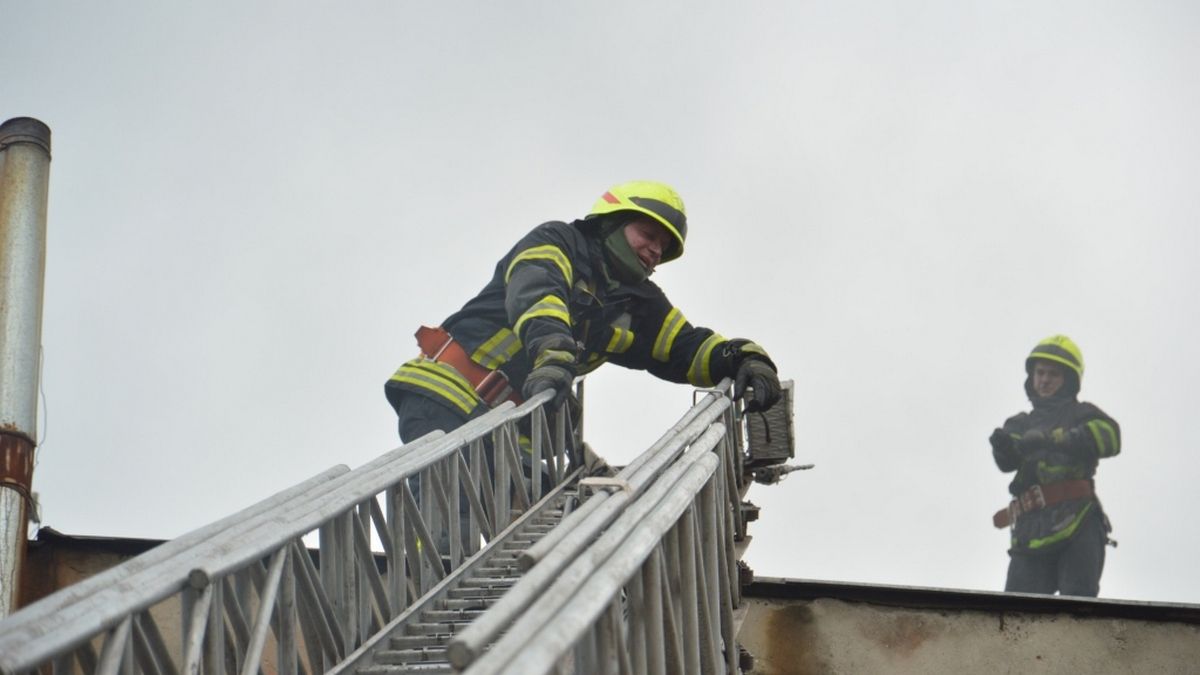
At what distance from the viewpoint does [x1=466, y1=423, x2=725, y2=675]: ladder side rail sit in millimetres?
2924

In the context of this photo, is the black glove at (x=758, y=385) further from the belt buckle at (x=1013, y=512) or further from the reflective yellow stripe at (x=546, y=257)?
the belt buckle at (x=1013, y=512)

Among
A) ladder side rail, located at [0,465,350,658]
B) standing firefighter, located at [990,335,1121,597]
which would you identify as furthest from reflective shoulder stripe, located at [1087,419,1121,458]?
ladder side rail, located at [0,465,350,658]

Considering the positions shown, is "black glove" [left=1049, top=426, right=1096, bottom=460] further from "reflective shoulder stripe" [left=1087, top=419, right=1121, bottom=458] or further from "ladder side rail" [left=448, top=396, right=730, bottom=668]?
"ladder side rail" [left=448, top=396, right=730, bottom=668]

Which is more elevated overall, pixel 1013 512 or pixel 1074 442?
pixel 1074 442

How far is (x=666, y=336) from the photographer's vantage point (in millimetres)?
7801

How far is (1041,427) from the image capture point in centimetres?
1442

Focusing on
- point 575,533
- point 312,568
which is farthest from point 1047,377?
point 575,533

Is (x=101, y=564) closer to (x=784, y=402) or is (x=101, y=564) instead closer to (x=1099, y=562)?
(x=784, y=402)

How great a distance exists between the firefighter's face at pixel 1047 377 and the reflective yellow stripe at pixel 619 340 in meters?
8.41

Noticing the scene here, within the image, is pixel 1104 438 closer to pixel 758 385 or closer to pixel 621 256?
pixel 758 385

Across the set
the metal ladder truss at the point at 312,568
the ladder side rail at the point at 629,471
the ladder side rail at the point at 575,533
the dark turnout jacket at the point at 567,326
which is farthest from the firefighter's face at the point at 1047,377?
the ladder side rail at the point at 575,533

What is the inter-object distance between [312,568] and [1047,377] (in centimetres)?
1167

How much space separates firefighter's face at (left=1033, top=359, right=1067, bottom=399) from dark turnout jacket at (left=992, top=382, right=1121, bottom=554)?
2.40ft

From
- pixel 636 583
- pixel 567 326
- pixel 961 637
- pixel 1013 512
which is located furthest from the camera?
pixel 1013 512
